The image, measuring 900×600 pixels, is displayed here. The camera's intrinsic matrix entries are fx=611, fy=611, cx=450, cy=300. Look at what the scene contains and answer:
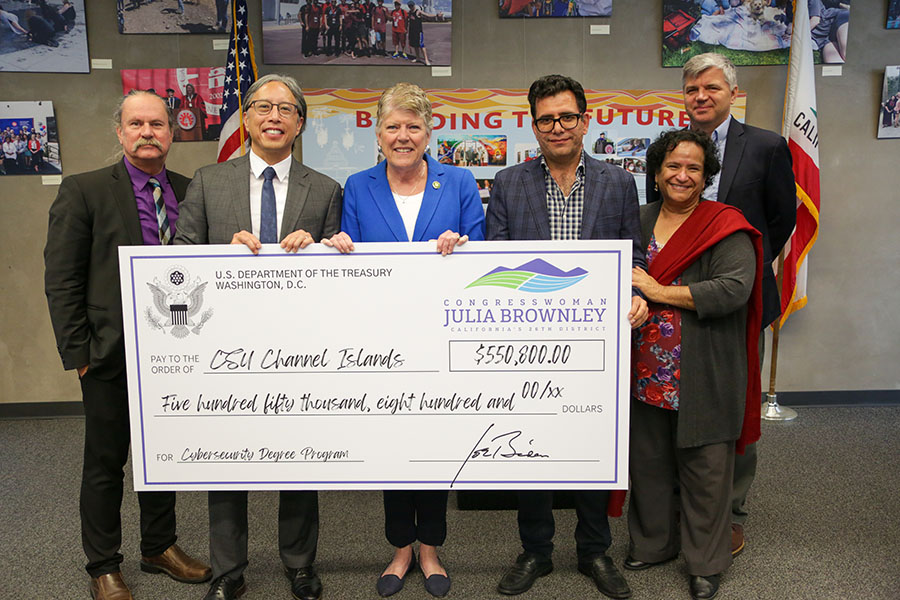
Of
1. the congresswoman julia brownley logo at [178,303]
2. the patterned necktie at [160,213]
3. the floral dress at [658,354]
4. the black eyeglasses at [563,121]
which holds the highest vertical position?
the black eyeglasses at [563,121]

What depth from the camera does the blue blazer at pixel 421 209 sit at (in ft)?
6.92

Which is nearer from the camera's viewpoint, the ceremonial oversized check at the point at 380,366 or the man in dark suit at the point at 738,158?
the ceremonial oversized check at the point at 380,366

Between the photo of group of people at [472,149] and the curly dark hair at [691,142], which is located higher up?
the photo of group of people at [472,149]

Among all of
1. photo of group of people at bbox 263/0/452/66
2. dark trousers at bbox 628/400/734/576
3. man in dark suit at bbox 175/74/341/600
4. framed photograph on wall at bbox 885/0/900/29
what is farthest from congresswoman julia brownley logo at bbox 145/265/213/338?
framed photograph on wall at bbox 885/0/900/29

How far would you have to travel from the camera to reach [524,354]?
1942 mm

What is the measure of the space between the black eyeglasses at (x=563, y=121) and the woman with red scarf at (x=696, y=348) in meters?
0.34

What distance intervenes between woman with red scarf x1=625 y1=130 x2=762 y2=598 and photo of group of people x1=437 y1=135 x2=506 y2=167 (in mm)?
2037

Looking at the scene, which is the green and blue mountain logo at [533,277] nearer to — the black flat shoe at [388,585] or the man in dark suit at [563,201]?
the man in dark suit at [563,201]

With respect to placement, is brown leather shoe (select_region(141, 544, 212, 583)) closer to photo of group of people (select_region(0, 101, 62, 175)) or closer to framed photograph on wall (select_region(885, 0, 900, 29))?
photo of group of people (select_region(0, 101, 62, 175))

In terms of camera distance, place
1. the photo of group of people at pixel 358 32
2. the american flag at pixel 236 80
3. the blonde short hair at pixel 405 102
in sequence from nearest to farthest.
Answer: the blonde short hair at pixel 405 102 → the american flag at pixel 236 80 → the photo of group of people at pixel 358 32

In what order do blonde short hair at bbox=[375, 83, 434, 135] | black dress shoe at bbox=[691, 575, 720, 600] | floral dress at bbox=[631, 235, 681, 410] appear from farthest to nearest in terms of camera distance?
black dress shoe at bbox=[691, 575, 720, 600], floral dress at bbox=[631, 235, 681, 410], blonde short hair at bbox=[375, 83, 434, 135]

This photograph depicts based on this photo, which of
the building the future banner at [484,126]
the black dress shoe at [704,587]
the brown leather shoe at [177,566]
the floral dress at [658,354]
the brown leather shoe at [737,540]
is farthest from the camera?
the building the future banner at [484,126]

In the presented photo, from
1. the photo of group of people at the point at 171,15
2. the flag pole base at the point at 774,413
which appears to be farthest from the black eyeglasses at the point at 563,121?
the flag pole base at the point at 774,413

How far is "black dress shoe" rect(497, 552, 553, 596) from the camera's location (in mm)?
2275
